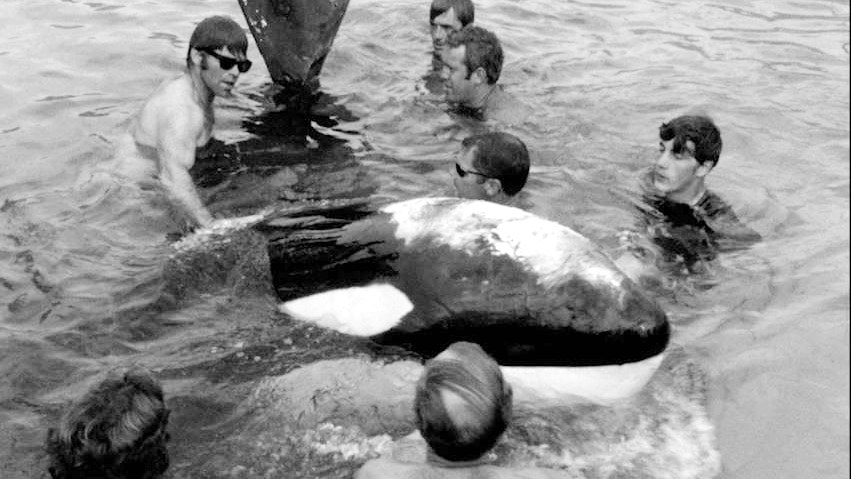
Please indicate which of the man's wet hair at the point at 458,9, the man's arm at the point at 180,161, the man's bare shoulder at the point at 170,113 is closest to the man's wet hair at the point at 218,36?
the man's bare shoulder at the point at 170,113

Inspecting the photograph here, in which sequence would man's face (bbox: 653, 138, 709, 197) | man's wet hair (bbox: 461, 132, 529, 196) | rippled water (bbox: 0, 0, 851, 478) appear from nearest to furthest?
rippled water (bbox: 0, 0, 851, 478)
man's wet hair (bbox: 461, 132, 529, 196)
man's face (bbox: 653, 138, 709, 197)

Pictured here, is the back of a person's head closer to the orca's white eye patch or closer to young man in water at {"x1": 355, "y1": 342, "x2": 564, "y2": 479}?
young man in water at {"x1": 355, "y1": 342, "x2": 564, "y2": 479}

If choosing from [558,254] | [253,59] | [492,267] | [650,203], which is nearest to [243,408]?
[492,267]

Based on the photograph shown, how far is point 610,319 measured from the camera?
4.01 meters

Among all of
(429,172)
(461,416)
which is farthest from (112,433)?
(429,172)

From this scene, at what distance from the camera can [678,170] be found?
21.2 ft

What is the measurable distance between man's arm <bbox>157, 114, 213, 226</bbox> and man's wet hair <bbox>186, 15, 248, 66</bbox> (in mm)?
594

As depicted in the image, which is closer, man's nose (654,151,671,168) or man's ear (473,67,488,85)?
man's nose (654,151,671,168)

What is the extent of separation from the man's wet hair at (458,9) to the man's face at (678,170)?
332 centimetres

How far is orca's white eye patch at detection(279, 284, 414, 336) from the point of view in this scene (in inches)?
173

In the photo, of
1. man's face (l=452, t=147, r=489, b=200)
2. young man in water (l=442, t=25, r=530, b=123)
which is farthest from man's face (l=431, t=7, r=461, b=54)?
man's face (l=452, t=147, r=489, b=200)

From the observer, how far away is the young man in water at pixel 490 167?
580cm

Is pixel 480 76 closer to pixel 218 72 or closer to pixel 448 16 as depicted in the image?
pixel 448 16

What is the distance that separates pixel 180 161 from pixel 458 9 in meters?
3.88
